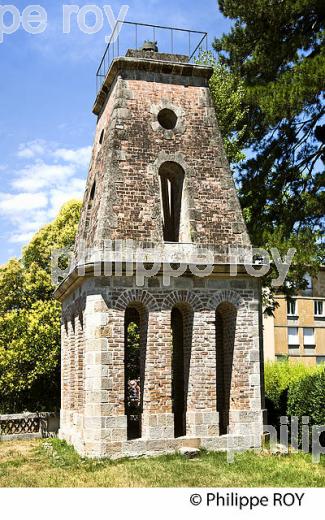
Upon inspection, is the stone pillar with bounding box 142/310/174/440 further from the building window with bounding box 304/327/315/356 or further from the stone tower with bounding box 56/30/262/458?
the building window with bounding box 304/327/315/356

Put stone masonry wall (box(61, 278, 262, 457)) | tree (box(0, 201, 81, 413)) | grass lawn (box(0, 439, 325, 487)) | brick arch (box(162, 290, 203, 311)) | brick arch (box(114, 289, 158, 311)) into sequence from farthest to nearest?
tree (box(0, 201, 81, 413))
brick arch (box(162, 290, 203, 311))
brick arch (box(114, 289, 158, 311))
stone masonry wall (box(61, 278, 262, 457))
grass lawn (box(0, 439, 325, 487))

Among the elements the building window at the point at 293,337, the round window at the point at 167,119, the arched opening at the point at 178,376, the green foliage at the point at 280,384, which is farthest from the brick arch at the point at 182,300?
the building window at the point at 293,337

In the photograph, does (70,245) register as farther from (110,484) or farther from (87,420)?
(110,484)

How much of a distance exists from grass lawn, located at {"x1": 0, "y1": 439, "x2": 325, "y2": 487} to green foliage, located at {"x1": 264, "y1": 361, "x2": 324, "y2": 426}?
91.7 inches

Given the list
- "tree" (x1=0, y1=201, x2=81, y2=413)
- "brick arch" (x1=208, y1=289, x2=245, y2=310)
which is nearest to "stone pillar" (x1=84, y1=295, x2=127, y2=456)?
"brick arch" (x1=208, y1=289, x2=245, y2=310)

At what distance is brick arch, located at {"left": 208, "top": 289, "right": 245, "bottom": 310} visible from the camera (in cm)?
1393

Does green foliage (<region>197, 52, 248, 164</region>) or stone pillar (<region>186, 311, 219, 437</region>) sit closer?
stone pillar (<region>186, 311, 219, 437</region>)

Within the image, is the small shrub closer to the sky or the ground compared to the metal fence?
closer to the sky

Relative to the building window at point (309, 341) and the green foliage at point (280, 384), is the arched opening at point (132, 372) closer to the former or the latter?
the green foliage at point (280, 384)

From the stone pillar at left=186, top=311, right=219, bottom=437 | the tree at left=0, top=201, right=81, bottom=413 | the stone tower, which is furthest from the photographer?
the tree at left=0, top=201, right=81, bottom=413

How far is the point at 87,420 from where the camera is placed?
508 inches

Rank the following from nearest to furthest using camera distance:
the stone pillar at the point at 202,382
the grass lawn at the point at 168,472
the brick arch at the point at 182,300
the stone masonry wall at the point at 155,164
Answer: the grass lawn at the point at 168,472, the stone pillar at the point at 202,382, the brick arch at the point at 182,300, the stone masonry wall at the point at 155,164

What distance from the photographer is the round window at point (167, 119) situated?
49.4 feet

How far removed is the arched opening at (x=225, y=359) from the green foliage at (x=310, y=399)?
1.87 metres
